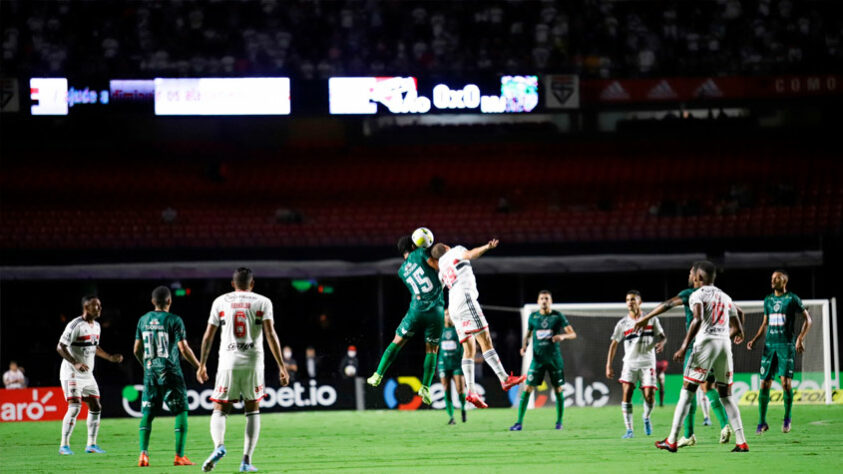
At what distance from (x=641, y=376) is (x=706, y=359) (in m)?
4.74

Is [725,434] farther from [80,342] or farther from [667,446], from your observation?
[80,342]

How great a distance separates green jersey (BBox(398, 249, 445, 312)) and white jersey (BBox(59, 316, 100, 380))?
Result: 518 centimetres

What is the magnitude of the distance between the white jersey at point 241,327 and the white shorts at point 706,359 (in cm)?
520

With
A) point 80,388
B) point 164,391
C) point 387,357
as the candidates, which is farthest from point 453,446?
point 80,388

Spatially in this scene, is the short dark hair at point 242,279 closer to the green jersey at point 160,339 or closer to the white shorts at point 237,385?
the white shorts at point 237,385

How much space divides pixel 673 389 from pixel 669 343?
116cm

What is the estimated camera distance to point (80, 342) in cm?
1648

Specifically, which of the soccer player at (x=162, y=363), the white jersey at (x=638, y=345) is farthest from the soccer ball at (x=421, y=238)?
the white jersey at (x=638, y=345)

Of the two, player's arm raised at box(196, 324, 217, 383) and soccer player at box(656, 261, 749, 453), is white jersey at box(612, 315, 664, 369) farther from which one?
player's arm raised at box(196, 324, 217, 383)

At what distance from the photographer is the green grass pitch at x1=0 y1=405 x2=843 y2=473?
12922 millimetres

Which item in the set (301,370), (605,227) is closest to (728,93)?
(605,227)

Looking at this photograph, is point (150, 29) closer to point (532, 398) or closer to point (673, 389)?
point (532, 398)

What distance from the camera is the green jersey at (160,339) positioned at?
44.7 ft

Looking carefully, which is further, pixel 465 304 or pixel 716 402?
pixel 465 304
